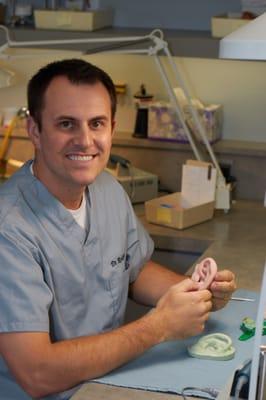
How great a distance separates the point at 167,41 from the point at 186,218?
62 centimetres

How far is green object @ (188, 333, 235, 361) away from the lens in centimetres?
184

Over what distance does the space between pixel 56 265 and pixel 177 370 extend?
352mm

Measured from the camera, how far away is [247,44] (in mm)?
1338

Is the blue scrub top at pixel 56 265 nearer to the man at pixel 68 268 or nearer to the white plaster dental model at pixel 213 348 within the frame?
the man at pixel 68 268

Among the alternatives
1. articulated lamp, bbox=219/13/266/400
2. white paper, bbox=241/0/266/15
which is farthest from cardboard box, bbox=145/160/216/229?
articulated lamp, bbox=219/13/266/400

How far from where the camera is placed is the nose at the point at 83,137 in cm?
195

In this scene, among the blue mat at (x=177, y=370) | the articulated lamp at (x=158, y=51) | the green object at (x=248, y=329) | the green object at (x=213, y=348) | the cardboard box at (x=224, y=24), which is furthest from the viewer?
the cardboard box at (x=224, y=24)

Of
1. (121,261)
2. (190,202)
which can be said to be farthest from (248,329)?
(190,202)

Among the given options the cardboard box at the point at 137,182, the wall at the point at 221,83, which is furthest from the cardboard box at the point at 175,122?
the cardboard box at the point at 137,182

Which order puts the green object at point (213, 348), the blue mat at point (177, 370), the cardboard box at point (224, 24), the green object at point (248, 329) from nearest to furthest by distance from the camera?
the blue mat at point (177, 370) < the green object at point (213, 348) < the green object at point (248, 329) < the cardboard box at point (224, 24)

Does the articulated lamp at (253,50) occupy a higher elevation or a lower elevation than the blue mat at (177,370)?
higher

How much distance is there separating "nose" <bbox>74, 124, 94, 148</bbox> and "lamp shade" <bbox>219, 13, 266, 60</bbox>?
62 cm

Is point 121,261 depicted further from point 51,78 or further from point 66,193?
point 51,78

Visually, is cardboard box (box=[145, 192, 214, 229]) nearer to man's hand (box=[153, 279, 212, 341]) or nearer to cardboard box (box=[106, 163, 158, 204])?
cardboard box (box=[106, 163, 158, 204])
